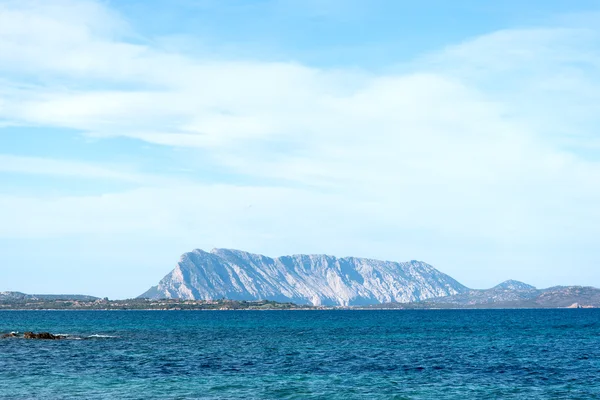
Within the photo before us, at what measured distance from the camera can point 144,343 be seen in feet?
416

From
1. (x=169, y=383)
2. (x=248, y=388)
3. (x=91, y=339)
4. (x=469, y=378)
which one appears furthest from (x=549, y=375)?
(x=91, y=339)

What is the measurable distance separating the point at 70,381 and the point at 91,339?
223ft

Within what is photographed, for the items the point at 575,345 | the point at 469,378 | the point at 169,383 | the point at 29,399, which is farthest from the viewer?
the point at 575,345

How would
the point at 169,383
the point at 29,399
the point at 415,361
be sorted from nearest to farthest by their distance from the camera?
the point at 29,399 → the point at 169,383 → the point at 415,361

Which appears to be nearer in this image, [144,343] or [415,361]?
[415,361]

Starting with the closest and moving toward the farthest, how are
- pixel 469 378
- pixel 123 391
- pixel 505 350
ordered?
pixel 123 391, pixel 469 378, pixel 505 350

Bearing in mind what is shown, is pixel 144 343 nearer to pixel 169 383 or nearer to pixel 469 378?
pixel 169 383

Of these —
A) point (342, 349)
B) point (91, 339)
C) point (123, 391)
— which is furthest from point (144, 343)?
point (123, 391)

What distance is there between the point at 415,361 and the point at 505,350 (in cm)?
2530

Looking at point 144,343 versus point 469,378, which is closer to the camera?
point 469,378

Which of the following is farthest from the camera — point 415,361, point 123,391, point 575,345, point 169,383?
point 575,345

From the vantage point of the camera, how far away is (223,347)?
116562 millimetres

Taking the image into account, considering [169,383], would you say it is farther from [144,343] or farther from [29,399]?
[144,343]

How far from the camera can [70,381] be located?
7156 centimetres
